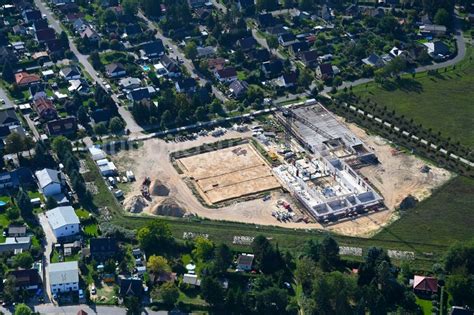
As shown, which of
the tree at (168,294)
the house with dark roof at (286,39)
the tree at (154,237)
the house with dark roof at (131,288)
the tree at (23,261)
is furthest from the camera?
the house with dark roof at (286,39)

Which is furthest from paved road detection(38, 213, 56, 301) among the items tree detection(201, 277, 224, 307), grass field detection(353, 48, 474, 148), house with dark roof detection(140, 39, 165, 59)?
grass field detection(353, 48, 474, 148)

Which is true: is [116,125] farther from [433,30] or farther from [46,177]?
[433,30]

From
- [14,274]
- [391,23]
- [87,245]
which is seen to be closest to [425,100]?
[391,23]

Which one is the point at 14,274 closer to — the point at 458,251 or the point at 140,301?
the point at 140,301

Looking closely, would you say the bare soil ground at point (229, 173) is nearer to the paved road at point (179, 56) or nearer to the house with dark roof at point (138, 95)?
the paved road at point (179, 56)

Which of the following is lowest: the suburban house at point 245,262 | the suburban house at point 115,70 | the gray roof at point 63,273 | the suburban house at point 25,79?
the suburban house at point 245,262

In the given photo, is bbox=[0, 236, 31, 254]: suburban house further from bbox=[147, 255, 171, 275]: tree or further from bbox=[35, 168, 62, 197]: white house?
bbox=[147, 255, 171, 275]: tree

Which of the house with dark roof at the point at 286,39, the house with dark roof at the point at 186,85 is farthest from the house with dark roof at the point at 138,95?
the house with dark roof at the point at 286,39

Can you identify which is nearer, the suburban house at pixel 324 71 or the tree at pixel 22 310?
the tree at pixel 22 310
